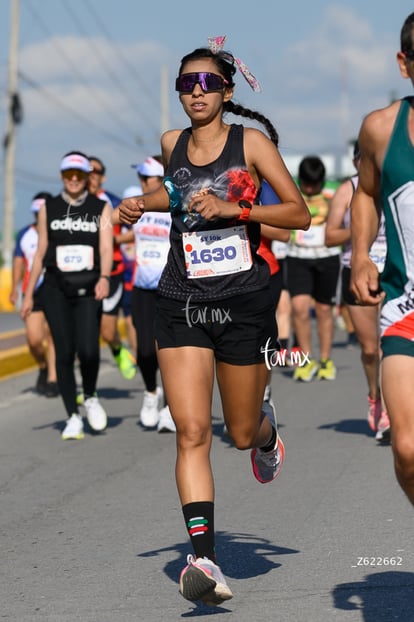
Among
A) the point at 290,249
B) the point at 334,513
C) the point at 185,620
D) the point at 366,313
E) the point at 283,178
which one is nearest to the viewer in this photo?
the point at 185,620

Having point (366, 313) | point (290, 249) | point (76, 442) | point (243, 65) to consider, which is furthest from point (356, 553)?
point (290, 249)

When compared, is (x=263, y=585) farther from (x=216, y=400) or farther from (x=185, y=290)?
(x=216, y=400)

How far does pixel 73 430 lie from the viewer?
415 inches

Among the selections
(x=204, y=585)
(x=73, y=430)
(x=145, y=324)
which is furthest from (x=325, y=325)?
(x=204, y=585)

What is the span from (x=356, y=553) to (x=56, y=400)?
755 cm

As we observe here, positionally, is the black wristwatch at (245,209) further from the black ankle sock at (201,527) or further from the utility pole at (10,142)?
the utility pole at (10,142)

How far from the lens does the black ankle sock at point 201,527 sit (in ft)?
17.3

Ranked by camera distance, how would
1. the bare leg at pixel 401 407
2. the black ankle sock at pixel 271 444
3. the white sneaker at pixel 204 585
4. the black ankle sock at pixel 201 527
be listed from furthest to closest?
the black ankle sock at pixel 271 444, the black ankle sock at pixel 201 527, the white sneaker at pixel 204 585, the bare leg at pixel 401 407

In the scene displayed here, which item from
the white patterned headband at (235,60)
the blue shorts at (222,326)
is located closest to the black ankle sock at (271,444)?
the blue shorts at (222,326)

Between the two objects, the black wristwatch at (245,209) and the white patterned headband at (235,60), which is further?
the white patterned headband at (235,60)

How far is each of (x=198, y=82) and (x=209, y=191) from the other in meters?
0.45

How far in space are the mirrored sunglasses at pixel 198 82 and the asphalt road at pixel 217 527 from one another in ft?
6.52

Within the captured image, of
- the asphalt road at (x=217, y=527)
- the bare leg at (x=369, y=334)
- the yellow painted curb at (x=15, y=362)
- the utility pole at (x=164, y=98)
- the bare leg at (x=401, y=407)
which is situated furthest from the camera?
the utility pole at (x=164, y=98)

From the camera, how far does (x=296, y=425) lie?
433 inches
